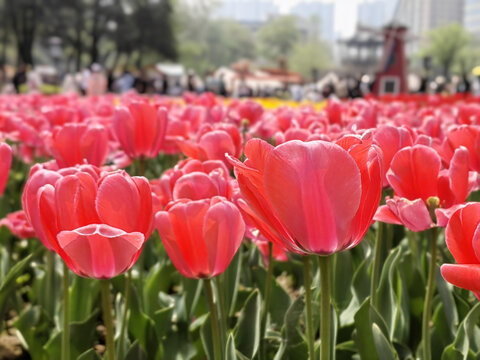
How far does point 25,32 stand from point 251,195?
51.8 metres

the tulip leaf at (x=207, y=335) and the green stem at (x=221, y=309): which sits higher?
the green stem at (x=221, y=309)

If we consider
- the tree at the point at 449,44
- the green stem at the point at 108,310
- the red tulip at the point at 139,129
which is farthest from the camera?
the tree at the point at 449,44

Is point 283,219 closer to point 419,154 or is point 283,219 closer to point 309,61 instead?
point 419,154

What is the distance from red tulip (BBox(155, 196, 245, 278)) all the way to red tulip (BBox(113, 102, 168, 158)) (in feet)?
3.59

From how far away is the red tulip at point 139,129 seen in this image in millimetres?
2350

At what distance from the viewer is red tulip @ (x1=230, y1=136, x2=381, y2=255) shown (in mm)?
985

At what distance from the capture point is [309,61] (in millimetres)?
121188

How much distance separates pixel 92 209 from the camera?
46.6 inches

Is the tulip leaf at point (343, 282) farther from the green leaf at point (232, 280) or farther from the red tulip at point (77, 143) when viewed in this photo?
the red tulip at point (77, 143)

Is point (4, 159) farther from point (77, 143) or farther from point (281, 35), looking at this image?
point (281, 35)

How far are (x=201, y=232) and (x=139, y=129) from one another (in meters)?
1.16

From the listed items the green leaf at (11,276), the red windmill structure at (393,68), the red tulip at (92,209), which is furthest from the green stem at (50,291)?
the red windmill structure at (393,68)

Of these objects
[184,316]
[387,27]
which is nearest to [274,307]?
[184,316]

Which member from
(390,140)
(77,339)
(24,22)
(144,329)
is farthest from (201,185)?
(24,22)
